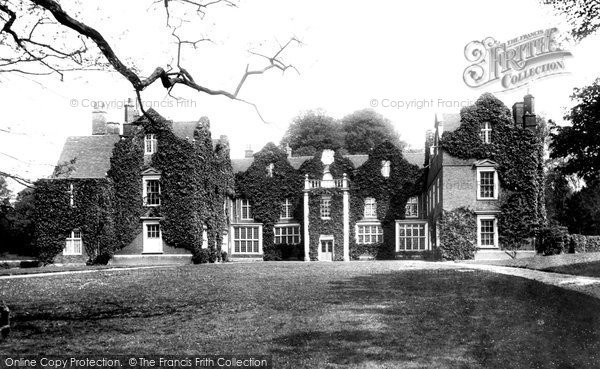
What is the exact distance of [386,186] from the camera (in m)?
50.6

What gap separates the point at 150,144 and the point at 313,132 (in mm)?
38053

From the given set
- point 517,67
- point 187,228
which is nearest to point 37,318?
point 517,67

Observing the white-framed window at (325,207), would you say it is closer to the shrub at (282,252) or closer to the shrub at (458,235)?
the shrub at (282,252)

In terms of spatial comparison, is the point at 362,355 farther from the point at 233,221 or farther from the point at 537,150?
the point at 233,221

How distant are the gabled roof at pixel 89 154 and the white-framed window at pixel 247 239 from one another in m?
12.5

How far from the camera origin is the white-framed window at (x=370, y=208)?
50.5 meters

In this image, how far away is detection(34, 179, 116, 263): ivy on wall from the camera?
1667 inches

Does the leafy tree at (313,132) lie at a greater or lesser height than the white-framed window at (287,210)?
greater

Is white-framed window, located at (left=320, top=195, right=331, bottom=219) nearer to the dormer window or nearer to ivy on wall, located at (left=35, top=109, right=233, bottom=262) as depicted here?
the dormer window

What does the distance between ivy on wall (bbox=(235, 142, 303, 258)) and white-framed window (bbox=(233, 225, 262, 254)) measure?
25.1 inches

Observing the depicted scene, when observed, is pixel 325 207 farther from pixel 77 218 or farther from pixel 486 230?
pixel 77 218

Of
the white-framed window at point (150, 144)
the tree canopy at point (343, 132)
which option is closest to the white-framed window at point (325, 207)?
the white-framed window at point (150, 144)

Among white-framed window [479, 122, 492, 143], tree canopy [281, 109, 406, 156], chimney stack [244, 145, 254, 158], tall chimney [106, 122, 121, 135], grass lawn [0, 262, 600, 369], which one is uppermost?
tree canopy [281, 109, 406, 156]

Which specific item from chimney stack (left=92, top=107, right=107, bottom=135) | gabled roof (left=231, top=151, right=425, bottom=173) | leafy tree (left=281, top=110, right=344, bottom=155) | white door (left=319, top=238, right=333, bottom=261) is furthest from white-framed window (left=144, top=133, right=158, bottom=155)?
leafy tree (left=281, top=110, right=344, bottom=155)
